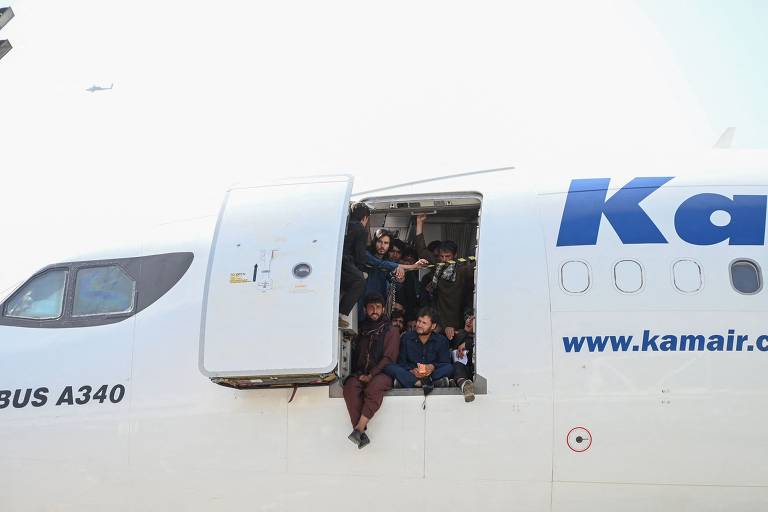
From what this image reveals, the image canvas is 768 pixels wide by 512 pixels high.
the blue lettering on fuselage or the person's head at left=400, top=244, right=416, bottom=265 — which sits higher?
the blue lettering on fuselage

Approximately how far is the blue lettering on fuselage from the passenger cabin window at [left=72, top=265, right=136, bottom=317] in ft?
15.3

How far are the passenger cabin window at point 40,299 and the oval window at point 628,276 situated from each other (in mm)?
5956

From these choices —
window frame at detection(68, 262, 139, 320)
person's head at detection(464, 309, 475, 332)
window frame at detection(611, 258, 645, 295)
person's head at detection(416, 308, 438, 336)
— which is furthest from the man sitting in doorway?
window frame at detection(68, 262, 139, 320)

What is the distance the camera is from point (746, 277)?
8.58 m

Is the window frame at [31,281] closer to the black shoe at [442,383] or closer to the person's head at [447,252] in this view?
the black shoe at [442,383]

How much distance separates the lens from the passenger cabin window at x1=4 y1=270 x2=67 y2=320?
31.6 ft

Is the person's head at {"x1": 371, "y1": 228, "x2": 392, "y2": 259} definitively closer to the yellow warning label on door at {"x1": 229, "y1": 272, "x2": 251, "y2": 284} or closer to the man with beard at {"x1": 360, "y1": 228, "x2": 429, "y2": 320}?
the man with beard at {"x1": 360, "y1": 228, "x2": 429, "y2": 320}

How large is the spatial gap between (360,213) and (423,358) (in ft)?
5.81

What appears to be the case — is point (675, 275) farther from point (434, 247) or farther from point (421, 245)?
point (434, 247)

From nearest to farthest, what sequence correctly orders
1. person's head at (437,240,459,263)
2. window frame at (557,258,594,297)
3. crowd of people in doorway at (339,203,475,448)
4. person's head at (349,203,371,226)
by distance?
window frame at (557,258,594,297) → crowd of people in doorway at (339,203,475,448) → person's head at (349,203,371,226) → person's head at (437,240,459,263)

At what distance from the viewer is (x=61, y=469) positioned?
29.4ft

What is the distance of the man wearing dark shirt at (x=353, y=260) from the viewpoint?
364 inches

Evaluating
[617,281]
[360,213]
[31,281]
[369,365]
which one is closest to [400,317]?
[369,365]

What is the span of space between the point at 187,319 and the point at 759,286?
18.9 ft
